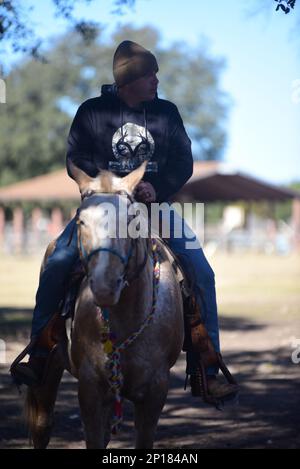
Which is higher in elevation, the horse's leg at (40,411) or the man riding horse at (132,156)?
the man riding horse at (132,156)

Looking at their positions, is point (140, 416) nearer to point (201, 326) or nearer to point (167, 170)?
point (201, 326)

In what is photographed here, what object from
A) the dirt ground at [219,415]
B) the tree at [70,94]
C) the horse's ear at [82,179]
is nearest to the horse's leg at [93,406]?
the horse's ear at [82,179]

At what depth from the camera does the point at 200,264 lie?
562 cm

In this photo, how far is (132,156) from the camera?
17.7ft

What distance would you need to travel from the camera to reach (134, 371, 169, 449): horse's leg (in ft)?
15.8

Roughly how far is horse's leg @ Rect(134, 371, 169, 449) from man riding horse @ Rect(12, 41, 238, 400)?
0.78m

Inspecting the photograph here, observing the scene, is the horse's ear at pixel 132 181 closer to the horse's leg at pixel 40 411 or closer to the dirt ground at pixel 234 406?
the horse's leg at pixel 40 411

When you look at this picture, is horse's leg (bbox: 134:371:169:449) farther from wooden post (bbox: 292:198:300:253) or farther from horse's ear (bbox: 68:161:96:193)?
wooden post (bbox: 292:198:300:253)

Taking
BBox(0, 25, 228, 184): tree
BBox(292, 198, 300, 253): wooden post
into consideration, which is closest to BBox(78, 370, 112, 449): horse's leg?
BBox(292, 198, 300, 253): wooden post

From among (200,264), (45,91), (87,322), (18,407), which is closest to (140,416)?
(87,322)

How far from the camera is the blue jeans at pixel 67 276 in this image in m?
5.22

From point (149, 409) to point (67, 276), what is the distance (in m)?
1.07

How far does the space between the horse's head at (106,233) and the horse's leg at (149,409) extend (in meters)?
0.89

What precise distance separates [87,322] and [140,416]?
0.70 m
